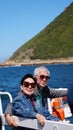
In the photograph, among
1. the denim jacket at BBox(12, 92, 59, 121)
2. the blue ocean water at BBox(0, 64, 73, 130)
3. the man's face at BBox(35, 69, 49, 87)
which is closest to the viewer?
the denim jacket at BBox(12, 92, 59, 121)

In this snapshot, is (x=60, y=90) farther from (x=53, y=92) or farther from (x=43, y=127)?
(x=43, y=127)

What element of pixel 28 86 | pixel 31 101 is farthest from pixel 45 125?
pixel 28 86

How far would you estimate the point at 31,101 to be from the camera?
5559 mm

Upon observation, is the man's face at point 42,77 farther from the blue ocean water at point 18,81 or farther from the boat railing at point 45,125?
the boat railing at point 45,125

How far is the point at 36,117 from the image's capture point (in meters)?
5.20

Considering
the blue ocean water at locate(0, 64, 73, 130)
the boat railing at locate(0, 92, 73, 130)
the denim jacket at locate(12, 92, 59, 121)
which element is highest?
the denim jacket at locate(12, 92, 59, 121)

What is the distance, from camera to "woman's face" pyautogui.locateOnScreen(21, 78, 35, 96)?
5595 mm

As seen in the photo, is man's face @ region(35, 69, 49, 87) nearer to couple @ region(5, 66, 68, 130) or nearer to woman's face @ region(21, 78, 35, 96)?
couple @ region(5, 66, 68, 130)

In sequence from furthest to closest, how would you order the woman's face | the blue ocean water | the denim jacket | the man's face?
1. the blue ocean water
2. the man's face
3. the woman's face
4. the denim jacket

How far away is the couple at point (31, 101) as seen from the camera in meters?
5.33

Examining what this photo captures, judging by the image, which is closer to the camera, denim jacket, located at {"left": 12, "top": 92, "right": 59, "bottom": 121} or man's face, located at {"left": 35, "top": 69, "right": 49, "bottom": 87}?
denim jacket, located at {"left": 12, "top": 92, "right": 59, "bottom": 121}

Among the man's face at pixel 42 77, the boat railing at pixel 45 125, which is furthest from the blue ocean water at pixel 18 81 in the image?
the man's face at pixel 42 77

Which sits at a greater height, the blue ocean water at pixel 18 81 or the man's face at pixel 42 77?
the man's face at pixel 42 77

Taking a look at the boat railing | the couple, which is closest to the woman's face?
the couple
